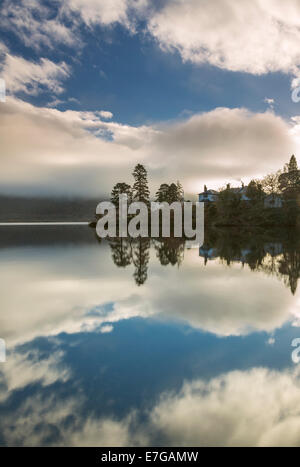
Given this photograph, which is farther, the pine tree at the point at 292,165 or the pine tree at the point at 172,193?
the pine tree at the point at 292,165

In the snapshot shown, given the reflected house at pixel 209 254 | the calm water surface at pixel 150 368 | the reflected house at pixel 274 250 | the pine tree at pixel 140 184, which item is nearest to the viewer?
the calm water surface at pixel 150 368

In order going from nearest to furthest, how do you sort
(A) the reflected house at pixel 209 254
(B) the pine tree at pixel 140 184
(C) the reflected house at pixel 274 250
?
(A) the reflected house at pixel 209 254 → (C) the reflected house at pixel 274 250 → (B) the pine tree at pixel 140 184

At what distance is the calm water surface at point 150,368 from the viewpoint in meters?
3.03

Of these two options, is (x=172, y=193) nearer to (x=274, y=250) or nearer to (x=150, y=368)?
(x=274, y=250)

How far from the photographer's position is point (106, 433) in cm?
295

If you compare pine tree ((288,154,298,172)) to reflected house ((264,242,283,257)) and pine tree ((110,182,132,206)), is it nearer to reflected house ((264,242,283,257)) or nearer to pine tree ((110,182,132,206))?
pine tree ((110,182,132,206))

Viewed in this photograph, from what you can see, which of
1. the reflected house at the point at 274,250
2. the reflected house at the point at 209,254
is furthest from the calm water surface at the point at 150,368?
the reflected house at the point at 274,250

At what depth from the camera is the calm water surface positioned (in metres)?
3.03

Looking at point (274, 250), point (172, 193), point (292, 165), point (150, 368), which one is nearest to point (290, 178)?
point (292, 165)

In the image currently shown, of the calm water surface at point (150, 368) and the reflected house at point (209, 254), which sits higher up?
the reflected house at point (209, 254)

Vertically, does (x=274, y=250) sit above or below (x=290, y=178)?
below

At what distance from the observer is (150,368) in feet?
14.3

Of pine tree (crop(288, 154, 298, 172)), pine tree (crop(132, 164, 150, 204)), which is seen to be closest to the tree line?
pine tree (crop(132, 164, 150, 204))

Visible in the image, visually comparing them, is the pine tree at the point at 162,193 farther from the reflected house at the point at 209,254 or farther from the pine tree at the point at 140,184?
the reflected house at the point at 209,254
